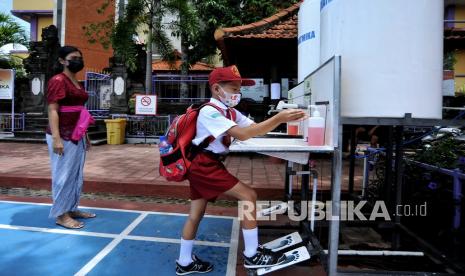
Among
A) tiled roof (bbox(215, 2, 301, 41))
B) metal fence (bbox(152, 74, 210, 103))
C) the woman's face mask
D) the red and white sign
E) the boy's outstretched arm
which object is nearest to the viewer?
the boy's outstretched arm

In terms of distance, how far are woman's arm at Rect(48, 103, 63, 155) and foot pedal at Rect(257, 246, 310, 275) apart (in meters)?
2.29

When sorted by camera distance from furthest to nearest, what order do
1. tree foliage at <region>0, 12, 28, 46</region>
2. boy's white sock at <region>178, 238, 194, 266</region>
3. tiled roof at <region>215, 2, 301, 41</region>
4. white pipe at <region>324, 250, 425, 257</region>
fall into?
1. tree foliage at <region>0, 12, 28, 46</region>
2. tiled roof at <region>215, 2, 301, 41</region>
3. white pipe at <region>324, 250, 425, 257</region>
4. boy's white sock at <region>178, 238, 194, 266</region>

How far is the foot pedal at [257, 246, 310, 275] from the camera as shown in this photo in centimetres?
283

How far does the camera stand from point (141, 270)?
3121 millimetres

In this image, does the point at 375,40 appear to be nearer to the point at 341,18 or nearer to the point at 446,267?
the point at 341,18

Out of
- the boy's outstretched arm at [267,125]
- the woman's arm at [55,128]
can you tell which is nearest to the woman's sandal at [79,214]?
the woman's arm at [55,128]

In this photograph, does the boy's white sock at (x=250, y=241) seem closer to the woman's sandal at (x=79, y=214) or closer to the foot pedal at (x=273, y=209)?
the foot pedal at (x=273, y=209)

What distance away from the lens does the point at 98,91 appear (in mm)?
15492

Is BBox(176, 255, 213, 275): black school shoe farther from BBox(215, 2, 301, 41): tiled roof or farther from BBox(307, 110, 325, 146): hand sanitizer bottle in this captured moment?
BBox(215, 2, 301, 41): tiled roof

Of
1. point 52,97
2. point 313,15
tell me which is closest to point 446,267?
point 313,15

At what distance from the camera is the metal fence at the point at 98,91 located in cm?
1527

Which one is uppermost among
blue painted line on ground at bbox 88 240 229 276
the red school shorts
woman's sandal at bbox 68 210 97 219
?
the red school shorts

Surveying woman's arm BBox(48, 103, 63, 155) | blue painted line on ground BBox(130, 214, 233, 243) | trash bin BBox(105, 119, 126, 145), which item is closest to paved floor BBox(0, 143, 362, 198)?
blue painted line on ground BBox(130, 214, 233, 243)

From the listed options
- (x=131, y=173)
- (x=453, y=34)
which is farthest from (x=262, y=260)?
(x=453, y=34)
